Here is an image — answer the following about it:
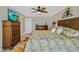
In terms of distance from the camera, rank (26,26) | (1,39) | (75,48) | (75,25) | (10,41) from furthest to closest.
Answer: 1. (26,26)
2. (10,41)
3. (1,39)
4. (75,25)
5. (75,48)

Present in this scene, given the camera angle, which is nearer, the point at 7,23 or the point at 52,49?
the point at 52,49

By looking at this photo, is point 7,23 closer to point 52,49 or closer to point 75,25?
point 75,25
